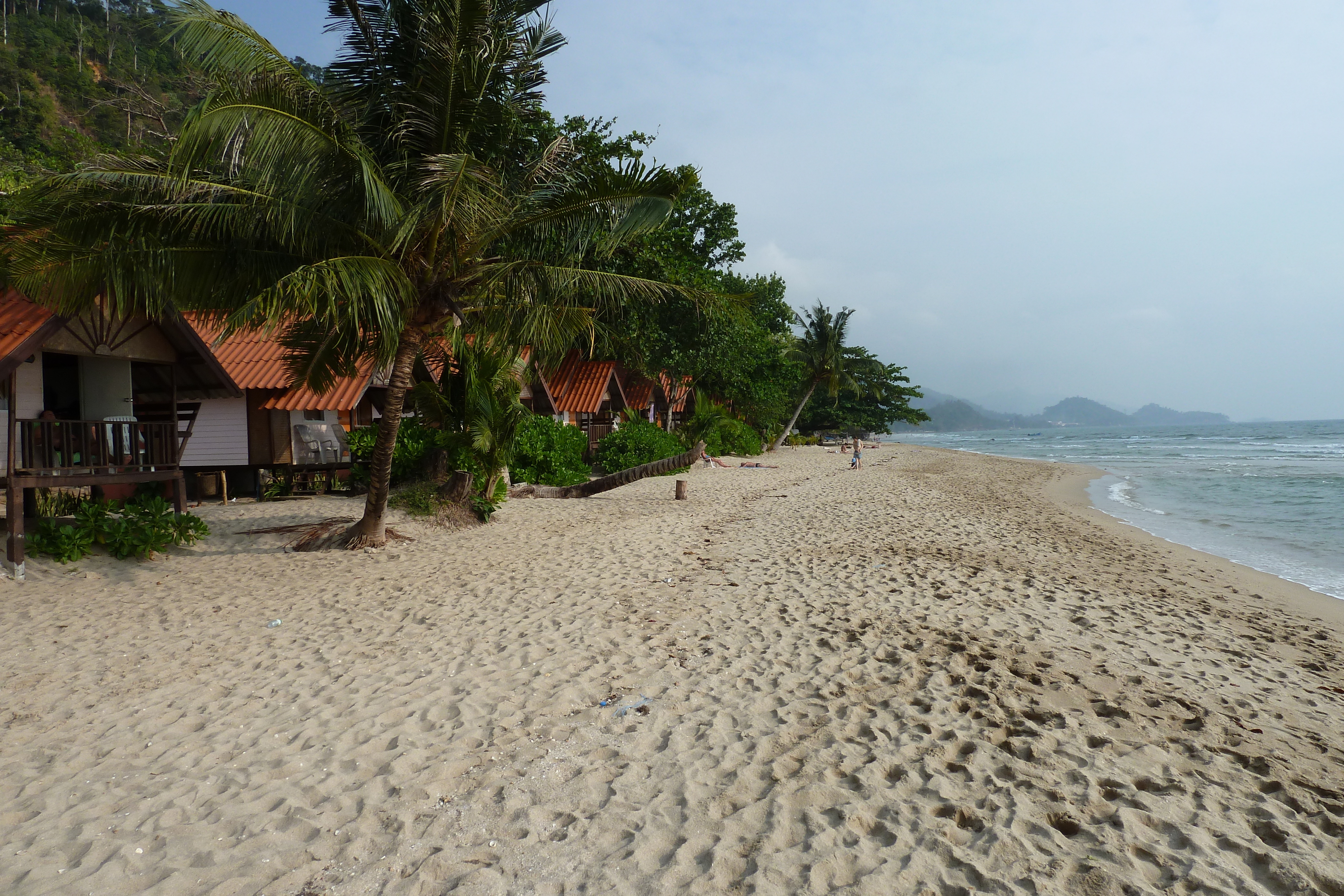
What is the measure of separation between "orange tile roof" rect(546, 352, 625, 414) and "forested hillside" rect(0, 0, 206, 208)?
36.3 ft

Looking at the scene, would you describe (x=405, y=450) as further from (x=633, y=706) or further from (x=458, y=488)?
(x=633, y=706)

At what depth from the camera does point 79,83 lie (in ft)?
144

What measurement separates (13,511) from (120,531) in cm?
104

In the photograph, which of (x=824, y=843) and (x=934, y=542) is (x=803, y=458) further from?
(x=824, y=843)

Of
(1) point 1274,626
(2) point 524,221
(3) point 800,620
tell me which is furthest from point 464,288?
(1) point 1274,626

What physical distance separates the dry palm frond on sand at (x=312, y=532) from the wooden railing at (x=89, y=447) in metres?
1.54

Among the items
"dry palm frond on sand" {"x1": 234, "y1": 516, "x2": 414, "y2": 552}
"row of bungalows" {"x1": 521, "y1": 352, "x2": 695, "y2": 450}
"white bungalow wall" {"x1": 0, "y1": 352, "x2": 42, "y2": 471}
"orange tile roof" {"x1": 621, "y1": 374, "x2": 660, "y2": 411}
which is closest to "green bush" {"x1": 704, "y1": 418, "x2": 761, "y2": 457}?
"row of bungalows" {"x1": 521, "y1": 352, "x2": 695, "y2": 450}

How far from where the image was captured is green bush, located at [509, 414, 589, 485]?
15516 millimetres

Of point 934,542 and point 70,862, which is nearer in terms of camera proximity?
point 70,862

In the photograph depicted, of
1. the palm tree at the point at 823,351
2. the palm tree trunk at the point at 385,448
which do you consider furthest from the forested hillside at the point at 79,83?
the palm tree at the point at 823,351

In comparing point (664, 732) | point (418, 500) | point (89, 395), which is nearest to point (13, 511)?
point (89, 395)

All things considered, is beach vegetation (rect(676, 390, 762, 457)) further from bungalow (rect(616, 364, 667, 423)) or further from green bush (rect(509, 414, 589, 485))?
green bush (rect(509, 414, 589, 485))

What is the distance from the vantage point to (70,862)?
9.97ft

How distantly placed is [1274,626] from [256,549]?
10.9 meters
